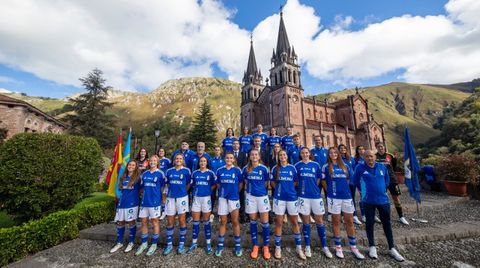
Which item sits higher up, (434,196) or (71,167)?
(71,167)

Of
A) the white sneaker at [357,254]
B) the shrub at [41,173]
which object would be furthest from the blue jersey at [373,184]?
the shrub at [41,173]

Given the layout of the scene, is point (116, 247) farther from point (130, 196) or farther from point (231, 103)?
point (231, 103)

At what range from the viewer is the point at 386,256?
471 centimetres

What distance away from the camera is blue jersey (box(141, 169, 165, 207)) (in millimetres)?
5346

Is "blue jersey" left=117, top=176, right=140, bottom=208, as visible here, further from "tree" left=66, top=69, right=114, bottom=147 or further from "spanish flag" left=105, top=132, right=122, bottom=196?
"tree" left=66, top=69, right=114, bottom=147

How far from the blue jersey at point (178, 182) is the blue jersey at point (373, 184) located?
4.71m

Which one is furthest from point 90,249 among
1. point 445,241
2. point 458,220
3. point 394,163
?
point 458,220

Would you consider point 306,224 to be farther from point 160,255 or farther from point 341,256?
point 160,255

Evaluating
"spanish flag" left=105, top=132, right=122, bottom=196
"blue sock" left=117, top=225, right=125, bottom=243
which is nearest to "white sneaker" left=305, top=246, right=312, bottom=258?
"blue sock" left=117, top=225, right=125, bottom=243

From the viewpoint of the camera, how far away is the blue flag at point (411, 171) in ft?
24.0

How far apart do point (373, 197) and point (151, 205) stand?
18.8 ft

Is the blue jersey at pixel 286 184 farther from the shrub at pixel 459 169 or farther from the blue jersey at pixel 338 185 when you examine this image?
the shrub at pixel 459 169

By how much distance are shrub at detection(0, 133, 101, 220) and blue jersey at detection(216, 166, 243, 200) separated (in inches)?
239

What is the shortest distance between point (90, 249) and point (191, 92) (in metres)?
196
